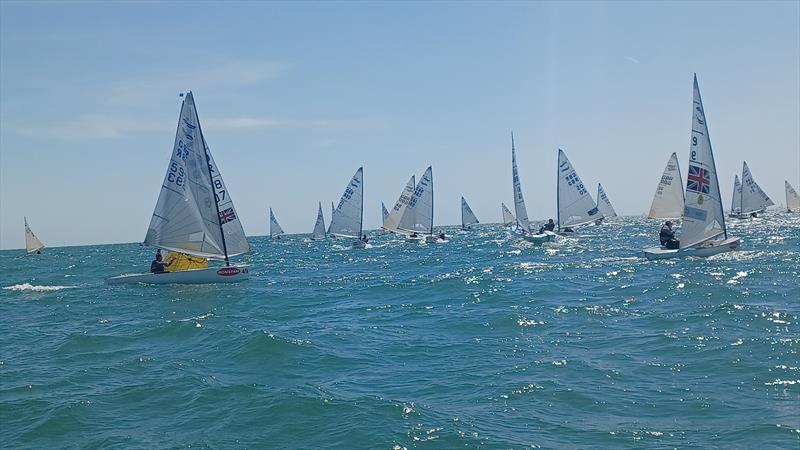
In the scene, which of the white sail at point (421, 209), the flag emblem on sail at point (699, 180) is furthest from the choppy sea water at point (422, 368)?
the white sail at point (421, 209)

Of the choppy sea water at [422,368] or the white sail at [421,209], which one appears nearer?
the choppy sea water at [422,368]

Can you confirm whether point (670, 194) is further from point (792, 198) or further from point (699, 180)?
point (792, 198)

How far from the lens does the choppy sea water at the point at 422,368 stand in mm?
8547

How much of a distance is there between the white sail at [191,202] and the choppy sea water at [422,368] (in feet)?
16.4

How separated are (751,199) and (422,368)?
8289 cm

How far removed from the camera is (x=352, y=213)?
2397 inches

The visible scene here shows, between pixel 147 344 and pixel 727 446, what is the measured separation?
1264 centimetres

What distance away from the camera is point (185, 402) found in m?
10.3

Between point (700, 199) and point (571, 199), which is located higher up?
point (571, 199)

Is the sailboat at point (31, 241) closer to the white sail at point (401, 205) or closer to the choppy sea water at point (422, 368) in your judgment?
the white sail at point (401, 205)

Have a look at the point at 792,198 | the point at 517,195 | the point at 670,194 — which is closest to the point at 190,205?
the point at 517,195

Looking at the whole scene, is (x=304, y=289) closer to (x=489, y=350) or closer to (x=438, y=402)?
(x=489, y=350)

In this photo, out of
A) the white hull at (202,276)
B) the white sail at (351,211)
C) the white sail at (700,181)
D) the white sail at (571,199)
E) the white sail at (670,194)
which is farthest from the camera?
the white sail at (351,211)

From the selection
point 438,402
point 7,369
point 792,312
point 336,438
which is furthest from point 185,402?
point 792,312
